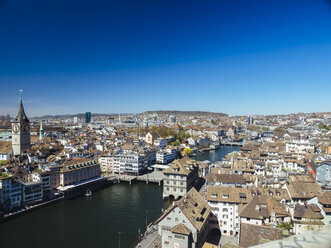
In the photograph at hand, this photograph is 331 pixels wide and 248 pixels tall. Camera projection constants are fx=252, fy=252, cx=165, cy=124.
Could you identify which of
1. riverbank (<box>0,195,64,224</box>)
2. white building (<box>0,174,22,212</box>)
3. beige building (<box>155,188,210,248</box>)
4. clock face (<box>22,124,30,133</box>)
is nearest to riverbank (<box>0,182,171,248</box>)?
riverbank (<box>0,195,64,224</box>)

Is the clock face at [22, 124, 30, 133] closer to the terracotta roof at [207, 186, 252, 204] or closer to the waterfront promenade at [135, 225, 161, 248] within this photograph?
the waterfront promenade at [135, 225, 161, 248]

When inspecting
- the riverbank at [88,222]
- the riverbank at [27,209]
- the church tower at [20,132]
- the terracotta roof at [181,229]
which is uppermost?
the church tower at [20,132]

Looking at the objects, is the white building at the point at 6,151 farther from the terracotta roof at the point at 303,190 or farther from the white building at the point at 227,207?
the terracotta roof at the point at 303,190

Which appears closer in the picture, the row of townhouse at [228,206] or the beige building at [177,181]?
the row of townhouse at [228,206]

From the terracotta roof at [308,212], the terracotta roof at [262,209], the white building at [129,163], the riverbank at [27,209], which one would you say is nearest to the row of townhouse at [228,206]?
the terracotta roof at [262,209]

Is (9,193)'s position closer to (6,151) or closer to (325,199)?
(6,151)

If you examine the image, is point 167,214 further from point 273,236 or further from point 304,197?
point 304,197
